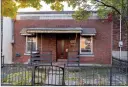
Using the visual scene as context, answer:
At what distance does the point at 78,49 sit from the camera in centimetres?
810

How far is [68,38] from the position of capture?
823 cm

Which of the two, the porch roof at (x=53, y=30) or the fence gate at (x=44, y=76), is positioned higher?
the porch roof at (x=53, y=30)

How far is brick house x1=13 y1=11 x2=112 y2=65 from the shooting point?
794 cm

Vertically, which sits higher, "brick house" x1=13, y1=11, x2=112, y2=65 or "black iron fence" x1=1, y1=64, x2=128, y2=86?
"brick house" x1=13, y1=11, x2=112, y2=65

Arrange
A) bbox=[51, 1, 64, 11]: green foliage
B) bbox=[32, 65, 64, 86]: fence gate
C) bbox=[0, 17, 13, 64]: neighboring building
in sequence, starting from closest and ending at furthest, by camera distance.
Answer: bbox=[51, 1, 64, 11]: green foliage < bbox=[0, 17, 13, 64]: neighboring building < bbox=[32, 65, 64, 86]: fence gate

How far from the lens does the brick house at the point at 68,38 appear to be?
26.1ft

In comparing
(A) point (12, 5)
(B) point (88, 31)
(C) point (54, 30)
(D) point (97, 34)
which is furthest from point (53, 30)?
(A) point (12, 5)

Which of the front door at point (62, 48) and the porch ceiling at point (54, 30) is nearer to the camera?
the porch ceiling at point (54, 30)

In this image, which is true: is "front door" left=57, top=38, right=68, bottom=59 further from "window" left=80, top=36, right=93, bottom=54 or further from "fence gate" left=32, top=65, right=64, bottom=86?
"fence gate" left=32, top=65, right=64, bottom=86

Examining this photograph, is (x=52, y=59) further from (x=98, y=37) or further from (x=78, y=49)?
(x=98, y=37)

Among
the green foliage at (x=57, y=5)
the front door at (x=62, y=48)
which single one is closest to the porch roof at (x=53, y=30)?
the front door at (x=62, y=48)

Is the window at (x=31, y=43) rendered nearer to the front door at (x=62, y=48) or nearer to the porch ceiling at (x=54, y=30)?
the porch ceiling at (x=54, y=30)

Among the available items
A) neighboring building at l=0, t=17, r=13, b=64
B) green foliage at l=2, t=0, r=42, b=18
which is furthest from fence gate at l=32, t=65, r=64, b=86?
green foliage at l=2, t=0, r=42, b=18

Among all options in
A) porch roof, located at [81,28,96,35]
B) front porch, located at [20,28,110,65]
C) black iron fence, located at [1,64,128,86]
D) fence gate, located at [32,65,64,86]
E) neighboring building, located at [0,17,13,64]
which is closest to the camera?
neighboring building, located at [0,17,13,64]
